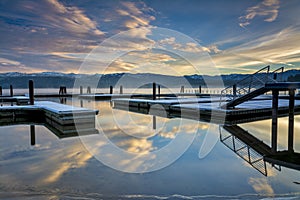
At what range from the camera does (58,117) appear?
9.80m

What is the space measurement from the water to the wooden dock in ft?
7.11

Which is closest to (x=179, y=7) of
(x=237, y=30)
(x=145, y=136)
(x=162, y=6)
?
(x=162, y=6)

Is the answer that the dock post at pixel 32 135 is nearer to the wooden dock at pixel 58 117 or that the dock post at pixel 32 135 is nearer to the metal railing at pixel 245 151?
the wooden dock at pixel 58 117

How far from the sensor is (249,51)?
734 inches

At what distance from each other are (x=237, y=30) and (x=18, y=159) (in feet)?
50.5

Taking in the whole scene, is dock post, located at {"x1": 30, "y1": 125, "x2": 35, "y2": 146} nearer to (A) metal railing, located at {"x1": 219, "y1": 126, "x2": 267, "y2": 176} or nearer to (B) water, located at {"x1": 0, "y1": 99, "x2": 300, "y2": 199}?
(B) water, located at {"x1": 0, "y1": 99, "x2": 300, "y2": 199}

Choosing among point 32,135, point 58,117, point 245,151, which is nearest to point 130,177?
point 245,151

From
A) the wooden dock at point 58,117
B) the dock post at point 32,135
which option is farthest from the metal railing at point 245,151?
the dock post at point 32,135

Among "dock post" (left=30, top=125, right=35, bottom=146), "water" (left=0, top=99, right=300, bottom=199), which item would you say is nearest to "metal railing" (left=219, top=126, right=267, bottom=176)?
"water" (left=0, top=99, right=300, bottom=199)

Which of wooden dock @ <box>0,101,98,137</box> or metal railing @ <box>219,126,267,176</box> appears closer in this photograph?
metal railing @ <box>219,126,267,176</box>

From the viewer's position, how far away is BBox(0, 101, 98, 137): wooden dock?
9.19 metres

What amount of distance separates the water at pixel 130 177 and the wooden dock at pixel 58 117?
2167 millimetres

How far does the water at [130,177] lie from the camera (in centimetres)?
364

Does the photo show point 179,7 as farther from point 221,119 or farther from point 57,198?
point 57,198
